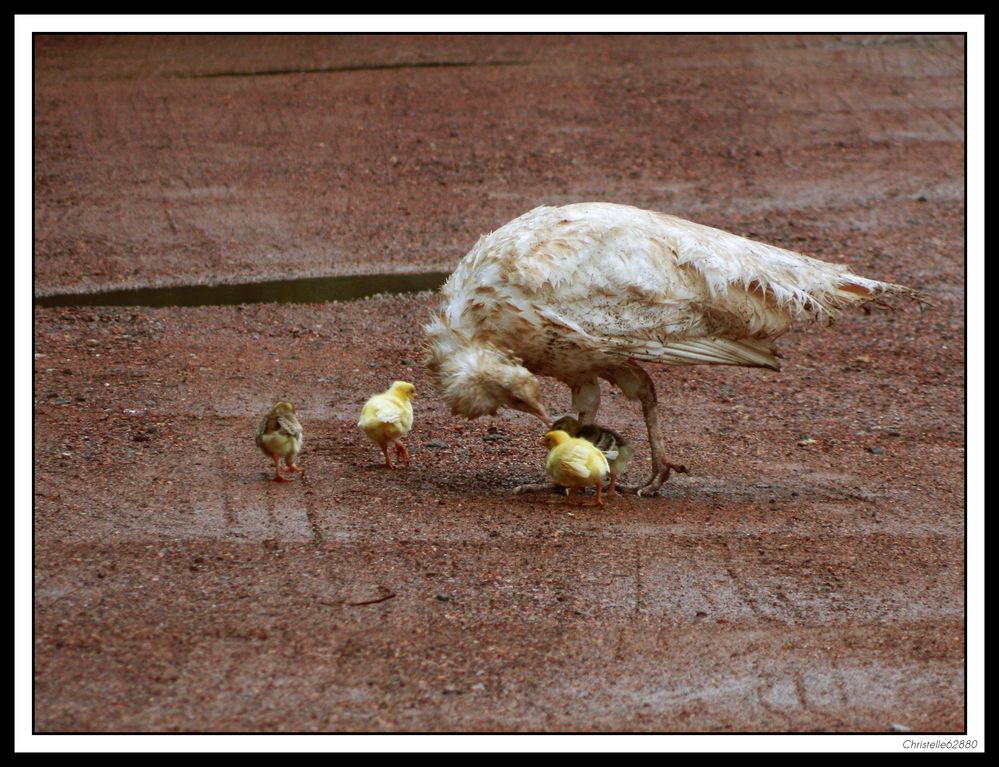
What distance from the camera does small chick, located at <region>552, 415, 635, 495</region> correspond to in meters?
7.29

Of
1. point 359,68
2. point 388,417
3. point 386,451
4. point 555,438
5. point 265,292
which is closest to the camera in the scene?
point 555,438

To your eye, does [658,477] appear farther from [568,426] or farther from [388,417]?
[388,417]

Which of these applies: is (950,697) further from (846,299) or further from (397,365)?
(397,365)

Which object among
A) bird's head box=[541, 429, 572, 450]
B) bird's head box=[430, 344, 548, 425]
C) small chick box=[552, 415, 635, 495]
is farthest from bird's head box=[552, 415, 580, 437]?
bird's head box=[430, 344, 548, 425]

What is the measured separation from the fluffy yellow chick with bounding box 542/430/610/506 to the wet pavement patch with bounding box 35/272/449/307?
421 centimetres

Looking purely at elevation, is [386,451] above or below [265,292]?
below

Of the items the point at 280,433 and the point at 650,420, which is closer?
the point at 280,433

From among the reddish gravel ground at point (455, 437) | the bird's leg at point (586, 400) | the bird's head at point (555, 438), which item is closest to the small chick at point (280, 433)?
the reddish gravel ground at point (455, 437)

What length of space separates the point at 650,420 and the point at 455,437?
1.36m

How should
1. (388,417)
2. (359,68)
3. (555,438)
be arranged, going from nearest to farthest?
(555,438)
(388,417)
(359,68)

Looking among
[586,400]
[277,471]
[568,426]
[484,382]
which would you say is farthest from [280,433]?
[586,400]

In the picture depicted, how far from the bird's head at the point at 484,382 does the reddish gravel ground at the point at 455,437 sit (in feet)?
1.76

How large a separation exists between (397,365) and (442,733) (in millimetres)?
4888

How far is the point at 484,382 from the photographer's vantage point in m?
6.76
